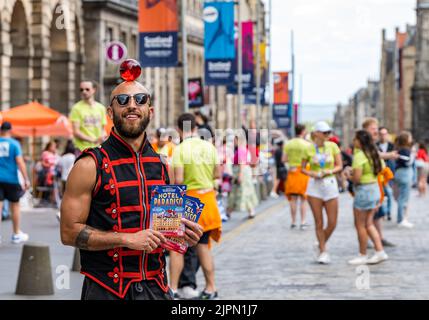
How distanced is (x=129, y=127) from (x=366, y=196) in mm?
10679

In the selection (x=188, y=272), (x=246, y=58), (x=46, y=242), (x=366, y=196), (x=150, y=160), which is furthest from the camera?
(x=246, y=58)

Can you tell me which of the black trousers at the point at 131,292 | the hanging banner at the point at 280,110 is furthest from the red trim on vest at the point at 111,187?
the hanging banner at the point at 280,110

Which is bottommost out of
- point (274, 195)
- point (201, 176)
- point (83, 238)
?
point (274, 195)

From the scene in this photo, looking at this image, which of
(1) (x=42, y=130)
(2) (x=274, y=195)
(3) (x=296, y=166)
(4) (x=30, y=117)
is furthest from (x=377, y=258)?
(2) (x=274, y=195)

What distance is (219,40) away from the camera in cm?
3123

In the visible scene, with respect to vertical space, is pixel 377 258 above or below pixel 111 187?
below

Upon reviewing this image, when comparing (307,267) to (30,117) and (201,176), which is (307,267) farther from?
(30,117)

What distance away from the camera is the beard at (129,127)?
5.79m

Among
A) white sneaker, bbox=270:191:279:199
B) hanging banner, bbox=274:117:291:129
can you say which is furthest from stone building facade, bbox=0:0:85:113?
hanging banner, bbox=274:117:291:129

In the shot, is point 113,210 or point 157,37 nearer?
point 113,210

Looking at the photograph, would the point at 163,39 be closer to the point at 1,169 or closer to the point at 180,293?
the point at 1,169

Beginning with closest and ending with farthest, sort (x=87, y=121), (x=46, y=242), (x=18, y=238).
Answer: (x=87, y=121), (x=18, y=238), (x=46, y=242)

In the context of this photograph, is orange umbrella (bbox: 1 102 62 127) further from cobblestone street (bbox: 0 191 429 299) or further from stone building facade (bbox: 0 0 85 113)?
stone building facade (bbox: 0 0 85 113)

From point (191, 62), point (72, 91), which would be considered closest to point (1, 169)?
point (72, 91)
